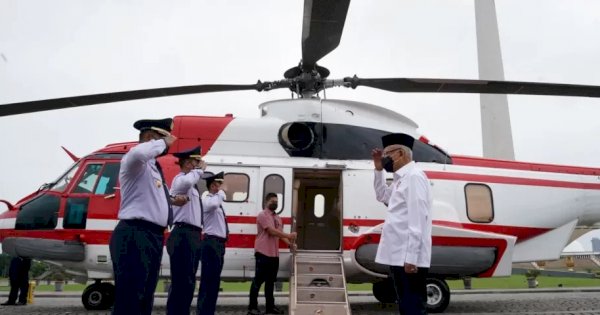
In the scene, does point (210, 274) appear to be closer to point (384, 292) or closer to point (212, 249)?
point (212, 249)

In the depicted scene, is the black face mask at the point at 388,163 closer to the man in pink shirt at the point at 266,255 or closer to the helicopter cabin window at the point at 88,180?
the man in pink shirt at the point at 266,255

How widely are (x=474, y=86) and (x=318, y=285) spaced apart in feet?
12.1

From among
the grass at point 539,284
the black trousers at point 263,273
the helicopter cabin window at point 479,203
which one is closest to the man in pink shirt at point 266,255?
the black trousers at point 263,273

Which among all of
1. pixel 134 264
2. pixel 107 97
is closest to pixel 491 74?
pixel 107 97

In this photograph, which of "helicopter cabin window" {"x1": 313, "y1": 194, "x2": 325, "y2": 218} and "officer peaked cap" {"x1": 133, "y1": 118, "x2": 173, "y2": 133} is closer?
"officer peaked cap" {"x1": 133, "y1": 118, "x2": 173, "y2": 133}

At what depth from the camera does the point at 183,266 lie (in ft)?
16.5

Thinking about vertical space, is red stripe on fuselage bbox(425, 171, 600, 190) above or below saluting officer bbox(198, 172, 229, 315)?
above

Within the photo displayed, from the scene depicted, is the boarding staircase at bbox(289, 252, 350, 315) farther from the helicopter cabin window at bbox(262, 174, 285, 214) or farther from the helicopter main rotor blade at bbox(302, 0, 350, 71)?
the helicopter main rotor blade at bbox(302, 0, 350, 71)

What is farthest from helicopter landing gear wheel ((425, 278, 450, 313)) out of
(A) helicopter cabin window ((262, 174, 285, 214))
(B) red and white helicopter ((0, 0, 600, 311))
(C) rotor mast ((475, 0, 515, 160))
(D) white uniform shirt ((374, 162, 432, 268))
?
(C) rotor mast ((475, 0, 515, 160))

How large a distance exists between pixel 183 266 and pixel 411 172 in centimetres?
262

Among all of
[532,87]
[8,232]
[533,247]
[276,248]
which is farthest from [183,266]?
[533,247]

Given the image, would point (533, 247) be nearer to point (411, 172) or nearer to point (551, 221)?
point (551, 221)

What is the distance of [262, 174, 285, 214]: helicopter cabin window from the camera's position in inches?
312

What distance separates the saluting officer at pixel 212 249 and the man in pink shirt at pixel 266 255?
110cm
